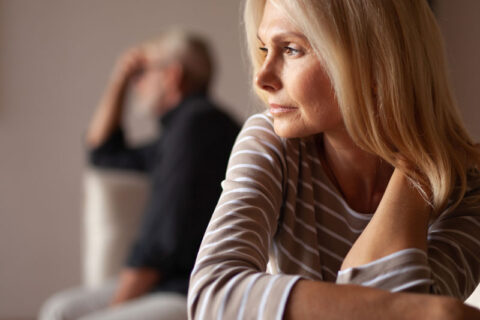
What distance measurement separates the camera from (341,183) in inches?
32.1

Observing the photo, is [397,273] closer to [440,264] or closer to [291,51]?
[440,264]

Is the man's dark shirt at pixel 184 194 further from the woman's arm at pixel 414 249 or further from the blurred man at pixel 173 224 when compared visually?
the woman's arm at pixel 414 249

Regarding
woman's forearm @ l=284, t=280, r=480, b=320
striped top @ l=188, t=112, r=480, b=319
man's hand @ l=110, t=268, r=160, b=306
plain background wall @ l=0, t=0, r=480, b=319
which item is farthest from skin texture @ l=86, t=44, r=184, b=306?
woman's forearm @ l=284, t=280, r=480, b=320

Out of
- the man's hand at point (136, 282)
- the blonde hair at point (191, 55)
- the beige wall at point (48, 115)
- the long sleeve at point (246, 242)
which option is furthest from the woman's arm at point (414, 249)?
the beige wall at point (48, 115)

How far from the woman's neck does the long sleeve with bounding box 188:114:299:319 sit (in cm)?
9

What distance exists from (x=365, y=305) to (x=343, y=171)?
0.29 metres

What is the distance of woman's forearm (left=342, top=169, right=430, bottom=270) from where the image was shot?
663 millimetres

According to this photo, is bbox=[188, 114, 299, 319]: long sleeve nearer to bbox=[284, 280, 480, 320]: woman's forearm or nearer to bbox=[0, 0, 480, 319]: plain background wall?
bbox=[284, 280, 480, 320]: woman's forearm

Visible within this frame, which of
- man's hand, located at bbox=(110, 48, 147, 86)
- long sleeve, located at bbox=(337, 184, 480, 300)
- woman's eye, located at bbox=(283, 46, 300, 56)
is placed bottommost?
long sleeve, located at bbox=(337, 184, 480, 300)

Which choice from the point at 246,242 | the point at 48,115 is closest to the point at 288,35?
the point at 246,242

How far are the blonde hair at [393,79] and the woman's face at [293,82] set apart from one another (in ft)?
0.05

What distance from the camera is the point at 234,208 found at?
0.68m

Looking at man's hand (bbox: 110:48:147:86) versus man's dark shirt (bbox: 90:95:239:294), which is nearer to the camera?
man's dark shirt (bbox: 90:95:239:294)

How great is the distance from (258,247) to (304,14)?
10.7 inches
